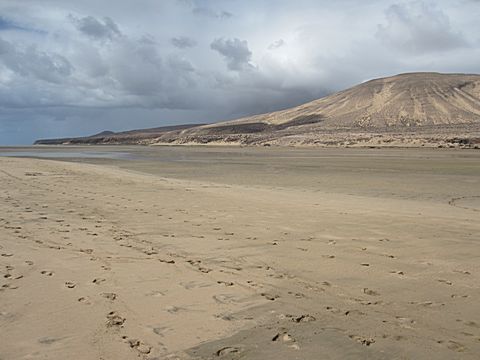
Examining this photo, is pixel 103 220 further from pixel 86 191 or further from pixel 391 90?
pixel 391 90

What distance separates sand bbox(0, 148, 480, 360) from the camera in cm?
429

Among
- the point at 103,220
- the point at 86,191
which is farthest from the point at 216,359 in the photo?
the point at 86,191

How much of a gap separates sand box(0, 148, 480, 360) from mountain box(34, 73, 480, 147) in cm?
7049

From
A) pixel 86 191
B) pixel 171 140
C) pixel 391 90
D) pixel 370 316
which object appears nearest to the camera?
pixel 370 316

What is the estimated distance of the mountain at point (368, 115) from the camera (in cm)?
9831

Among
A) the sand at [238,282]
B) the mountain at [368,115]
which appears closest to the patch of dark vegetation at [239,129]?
the mountain at [368,115]

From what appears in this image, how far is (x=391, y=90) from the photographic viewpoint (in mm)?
163250

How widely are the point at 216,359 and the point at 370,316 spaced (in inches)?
77.6

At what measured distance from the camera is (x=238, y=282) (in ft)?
20.2

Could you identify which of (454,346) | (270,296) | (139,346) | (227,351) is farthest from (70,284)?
(454,346)

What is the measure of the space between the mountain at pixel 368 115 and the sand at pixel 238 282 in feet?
231

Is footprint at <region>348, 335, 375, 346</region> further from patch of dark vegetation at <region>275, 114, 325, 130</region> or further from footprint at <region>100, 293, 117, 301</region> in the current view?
patch of dark vegetation at <region>275, 114, 325, 130</region>

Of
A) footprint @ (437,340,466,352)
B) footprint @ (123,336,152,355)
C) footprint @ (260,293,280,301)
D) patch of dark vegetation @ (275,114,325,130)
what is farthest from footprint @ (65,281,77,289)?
patch of dark vegetation @ (275,114,325,130)

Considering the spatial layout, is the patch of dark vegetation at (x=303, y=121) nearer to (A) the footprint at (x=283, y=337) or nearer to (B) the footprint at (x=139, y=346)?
(A) the footprint at (x=283, y=337)
